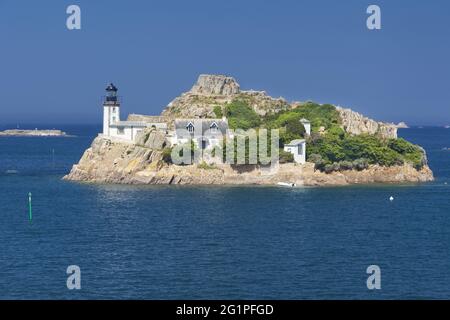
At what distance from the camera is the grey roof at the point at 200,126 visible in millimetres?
73875

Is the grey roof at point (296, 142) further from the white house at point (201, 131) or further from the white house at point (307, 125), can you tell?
the white house at point (201, 131)

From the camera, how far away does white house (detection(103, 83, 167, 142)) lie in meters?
74.7

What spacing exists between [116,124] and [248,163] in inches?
489

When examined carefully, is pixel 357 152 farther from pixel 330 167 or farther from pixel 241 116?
pixel 241 116

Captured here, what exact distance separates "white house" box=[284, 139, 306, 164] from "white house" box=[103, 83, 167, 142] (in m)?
10.3

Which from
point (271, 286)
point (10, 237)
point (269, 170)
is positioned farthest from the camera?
point (269, 170)

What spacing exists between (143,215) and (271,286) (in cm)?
2049

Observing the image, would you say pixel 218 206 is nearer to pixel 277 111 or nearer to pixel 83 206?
pixel 83 206

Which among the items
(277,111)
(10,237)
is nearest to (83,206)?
(10,237)

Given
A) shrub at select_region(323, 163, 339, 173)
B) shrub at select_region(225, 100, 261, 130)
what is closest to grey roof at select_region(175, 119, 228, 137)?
shrub at select_region(225, 100, 261, 130)

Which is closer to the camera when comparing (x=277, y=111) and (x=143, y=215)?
(x=143, y=215)

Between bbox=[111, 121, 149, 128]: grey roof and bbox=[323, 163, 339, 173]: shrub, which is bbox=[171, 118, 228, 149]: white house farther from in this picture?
bbox=[323, 163, 339, 173]: shrub

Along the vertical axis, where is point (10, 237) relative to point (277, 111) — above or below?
below

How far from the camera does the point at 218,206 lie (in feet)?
185
